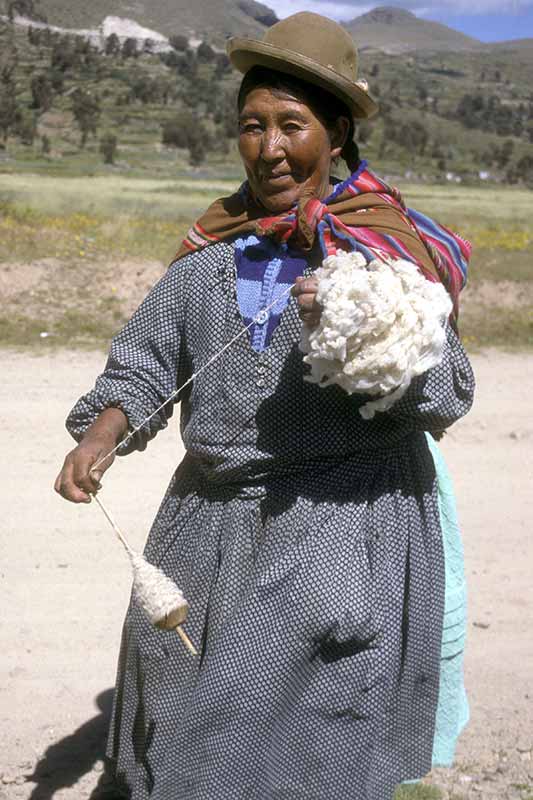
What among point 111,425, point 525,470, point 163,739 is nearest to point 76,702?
point 163,739

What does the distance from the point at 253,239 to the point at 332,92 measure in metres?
0.38

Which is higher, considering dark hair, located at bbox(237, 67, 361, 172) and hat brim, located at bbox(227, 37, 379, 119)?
hat brim, located at bbox(227, 37, 379, 119)

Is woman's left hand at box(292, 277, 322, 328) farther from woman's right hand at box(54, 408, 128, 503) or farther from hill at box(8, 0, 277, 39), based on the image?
hill at box(8, 0, 277, 39)

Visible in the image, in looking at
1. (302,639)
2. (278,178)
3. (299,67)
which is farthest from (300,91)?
(302,639)

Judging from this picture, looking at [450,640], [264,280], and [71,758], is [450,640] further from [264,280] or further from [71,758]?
[71,758]

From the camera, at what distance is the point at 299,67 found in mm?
2480

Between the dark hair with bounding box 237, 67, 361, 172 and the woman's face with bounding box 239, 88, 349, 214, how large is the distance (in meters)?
0.02

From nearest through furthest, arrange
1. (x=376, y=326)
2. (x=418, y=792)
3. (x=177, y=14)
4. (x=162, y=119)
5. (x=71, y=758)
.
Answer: (x=376, y=326) → (x=418, y=792) → (x=71, y=758) → (x=162, y=119) → (x=177, y=14)

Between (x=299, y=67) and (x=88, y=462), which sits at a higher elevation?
(x=299, y=67)

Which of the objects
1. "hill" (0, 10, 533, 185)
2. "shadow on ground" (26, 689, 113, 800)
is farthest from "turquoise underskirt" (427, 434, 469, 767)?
"hill" (0, 10, 533, 185)

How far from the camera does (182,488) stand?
2.74 meters

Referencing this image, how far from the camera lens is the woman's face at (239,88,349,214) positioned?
8.27 feet

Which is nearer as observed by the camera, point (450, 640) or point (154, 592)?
point (154, 592)

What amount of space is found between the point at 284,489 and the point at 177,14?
4592 inches
